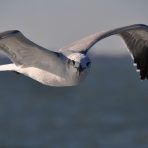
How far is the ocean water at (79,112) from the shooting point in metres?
12.4

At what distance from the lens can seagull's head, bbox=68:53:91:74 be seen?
6.53 meters

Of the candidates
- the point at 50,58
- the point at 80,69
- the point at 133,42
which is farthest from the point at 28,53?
the point at 133,42

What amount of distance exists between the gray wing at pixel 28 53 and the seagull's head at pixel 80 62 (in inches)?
4.6

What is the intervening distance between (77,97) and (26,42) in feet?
29.7

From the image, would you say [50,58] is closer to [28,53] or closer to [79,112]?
[28,53]

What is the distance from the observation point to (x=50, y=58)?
267 inches

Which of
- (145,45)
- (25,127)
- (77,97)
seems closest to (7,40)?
(145,45)

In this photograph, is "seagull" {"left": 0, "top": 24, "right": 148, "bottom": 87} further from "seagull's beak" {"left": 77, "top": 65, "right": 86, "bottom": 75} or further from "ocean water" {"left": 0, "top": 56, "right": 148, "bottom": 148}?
"ocean water" {"left": 0, "top": 56, "right": 148, "bottom": 148}

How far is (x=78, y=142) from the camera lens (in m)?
12.4

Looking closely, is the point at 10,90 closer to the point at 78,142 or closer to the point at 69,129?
the point at 69,129

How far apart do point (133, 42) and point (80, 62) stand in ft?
4.67

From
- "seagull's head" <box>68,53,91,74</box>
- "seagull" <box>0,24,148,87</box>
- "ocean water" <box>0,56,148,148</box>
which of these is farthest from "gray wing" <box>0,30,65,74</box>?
"ocean water" <box>0,56,148,148</box>

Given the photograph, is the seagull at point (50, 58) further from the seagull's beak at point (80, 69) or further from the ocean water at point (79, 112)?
the ocean water at point (79, 112)

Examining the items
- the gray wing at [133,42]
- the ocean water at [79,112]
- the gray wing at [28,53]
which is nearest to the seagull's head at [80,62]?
the gray wing at [28,53]
